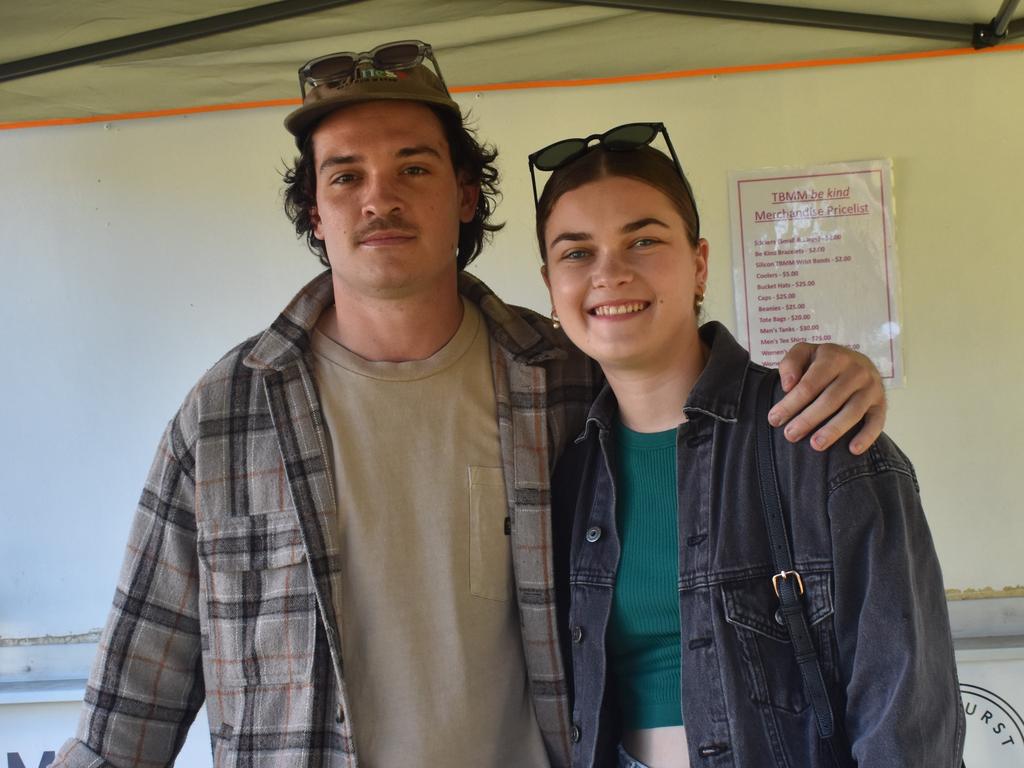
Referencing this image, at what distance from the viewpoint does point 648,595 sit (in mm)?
1454

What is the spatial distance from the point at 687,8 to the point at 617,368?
4.34 feet

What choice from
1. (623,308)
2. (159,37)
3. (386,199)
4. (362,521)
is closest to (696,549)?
(623,308)

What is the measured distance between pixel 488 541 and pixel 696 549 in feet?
1.42

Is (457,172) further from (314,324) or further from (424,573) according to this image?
(424,573)

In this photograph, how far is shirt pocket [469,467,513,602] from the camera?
167cm

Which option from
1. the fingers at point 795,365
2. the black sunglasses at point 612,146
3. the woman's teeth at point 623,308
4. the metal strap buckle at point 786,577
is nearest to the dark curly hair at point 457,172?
the black sunglasses at point 612,146

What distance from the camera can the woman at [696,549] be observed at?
1.24m

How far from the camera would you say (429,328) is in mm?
1840

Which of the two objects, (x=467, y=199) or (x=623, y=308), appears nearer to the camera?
(x=623, y=308)

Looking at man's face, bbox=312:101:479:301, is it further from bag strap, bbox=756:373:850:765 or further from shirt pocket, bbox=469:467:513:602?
bag strap, bbox=756:373:850:765

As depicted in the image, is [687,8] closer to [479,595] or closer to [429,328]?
[429,328]

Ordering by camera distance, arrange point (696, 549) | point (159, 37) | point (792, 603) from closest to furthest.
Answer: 1. point (792, 603)
2. point (696, 549)
3. point (159, 37)

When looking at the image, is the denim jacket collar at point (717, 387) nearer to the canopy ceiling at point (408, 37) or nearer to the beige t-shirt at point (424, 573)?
the beige t-shirt at point (424, 573)

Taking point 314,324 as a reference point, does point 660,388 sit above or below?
below
